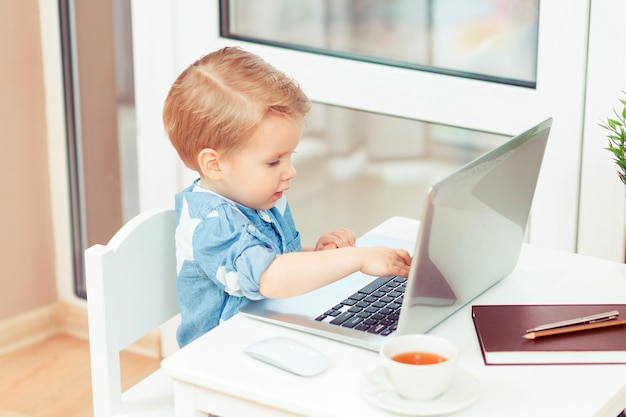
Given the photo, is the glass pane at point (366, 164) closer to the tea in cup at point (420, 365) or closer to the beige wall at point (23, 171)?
the beige wall at point (23, 171)

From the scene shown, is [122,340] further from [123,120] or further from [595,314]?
[123,120]

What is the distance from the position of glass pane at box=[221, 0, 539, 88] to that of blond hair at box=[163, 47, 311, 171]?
0.60 metres

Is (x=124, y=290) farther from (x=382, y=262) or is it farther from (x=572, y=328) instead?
(x=572, y=328)

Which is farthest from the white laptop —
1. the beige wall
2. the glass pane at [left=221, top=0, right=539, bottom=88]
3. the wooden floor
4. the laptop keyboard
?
the beige wall

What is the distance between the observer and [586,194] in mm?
1884

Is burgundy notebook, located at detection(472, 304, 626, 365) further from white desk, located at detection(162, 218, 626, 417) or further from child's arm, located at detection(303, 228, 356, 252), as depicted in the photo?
child's arm, located at detection(303, 228, 356, 252)

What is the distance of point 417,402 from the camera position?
117 centimetres

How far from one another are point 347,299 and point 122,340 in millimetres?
333

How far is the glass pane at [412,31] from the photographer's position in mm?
1954

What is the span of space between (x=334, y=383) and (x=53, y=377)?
146 centimetres

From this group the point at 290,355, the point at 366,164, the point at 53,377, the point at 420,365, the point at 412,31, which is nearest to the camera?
the point at 420,365

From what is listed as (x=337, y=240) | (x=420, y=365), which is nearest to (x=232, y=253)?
(x=337, y=240)

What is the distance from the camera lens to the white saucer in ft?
3.79

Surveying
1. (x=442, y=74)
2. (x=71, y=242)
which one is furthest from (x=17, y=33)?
(x=442, y=74)
